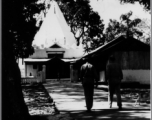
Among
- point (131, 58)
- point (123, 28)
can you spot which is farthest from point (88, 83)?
point (123, 28)

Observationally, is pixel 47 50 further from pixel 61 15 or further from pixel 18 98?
pixel 18 98

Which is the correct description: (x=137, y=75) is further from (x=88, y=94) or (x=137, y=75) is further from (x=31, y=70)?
(x=31, y=70)

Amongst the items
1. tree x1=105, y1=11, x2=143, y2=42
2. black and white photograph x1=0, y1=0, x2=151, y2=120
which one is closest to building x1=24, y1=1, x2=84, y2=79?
black and white photograph x1=0, y1=0, x2=151, y2=120

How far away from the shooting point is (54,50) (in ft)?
152

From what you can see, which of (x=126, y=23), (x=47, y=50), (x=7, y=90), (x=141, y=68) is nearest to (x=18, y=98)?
(x=7, y=90)

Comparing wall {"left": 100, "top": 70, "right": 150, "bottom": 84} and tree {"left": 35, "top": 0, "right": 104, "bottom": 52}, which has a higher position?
tree {"left": 35, "top": 0, "right": 104, "bottom": 52}

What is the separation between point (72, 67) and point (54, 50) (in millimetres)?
11669

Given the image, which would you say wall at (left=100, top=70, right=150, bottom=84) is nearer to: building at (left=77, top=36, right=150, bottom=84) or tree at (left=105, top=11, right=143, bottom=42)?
building at (left=77, top=36, right=150, bottom=84)

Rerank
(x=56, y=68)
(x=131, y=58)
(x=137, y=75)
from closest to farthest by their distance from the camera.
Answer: (x=131, y=58) < (x=137, y=75) < (x=56, y=68)

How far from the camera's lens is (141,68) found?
26062 millimetres

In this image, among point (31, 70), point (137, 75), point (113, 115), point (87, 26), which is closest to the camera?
point (113, 115)

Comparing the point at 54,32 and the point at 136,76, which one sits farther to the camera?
the point at 54,32

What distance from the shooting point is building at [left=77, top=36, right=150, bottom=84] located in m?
25.1

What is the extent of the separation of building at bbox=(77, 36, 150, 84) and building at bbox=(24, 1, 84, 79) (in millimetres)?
14160
